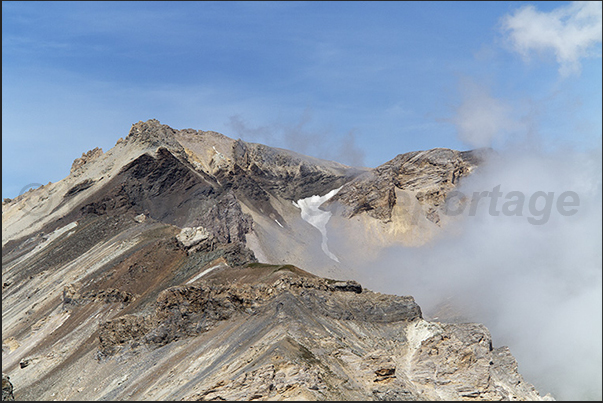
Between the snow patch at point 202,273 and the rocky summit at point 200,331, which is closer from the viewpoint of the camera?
the rocky summit at point 200,331

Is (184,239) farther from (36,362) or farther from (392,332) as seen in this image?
(392,332)

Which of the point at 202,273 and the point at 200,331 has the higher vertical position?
the point at 202,273

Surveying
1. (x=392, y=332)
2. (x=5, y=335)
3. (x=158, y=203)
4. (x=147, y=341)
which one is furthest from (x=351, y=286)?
(x=158, y=203)

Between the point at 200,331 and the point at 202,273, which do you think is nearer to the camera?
the point at 200,331

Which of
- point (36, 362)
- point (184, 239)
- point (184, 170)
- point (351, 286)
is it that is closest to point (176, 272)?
point (184, 239)

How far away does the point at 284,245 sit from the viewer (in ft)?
604

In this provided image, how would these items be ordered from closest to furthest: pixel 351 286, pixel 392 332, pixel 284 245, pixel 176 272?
pixel 392 332 < pixel 351 286 < pixel 176 272 < pixel 284 245

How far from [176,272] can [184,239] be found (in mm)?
8180

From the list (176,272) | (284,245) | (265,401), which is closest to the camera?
(265,401)

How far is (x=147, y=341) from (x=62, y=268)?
54.6m

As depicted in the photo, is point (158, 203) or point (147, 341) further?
point (158, 203)

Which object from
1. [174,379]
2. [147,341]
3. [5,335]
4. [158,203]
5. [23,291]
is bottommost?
[174,379]

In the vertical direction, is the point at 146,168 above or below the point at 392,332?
above

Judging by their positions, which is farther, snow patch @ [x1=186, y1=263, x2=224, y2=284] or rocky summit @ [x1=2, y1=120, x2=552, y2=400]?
snow patch @ [x1=186, y1=263, x2=224, y2=284]
